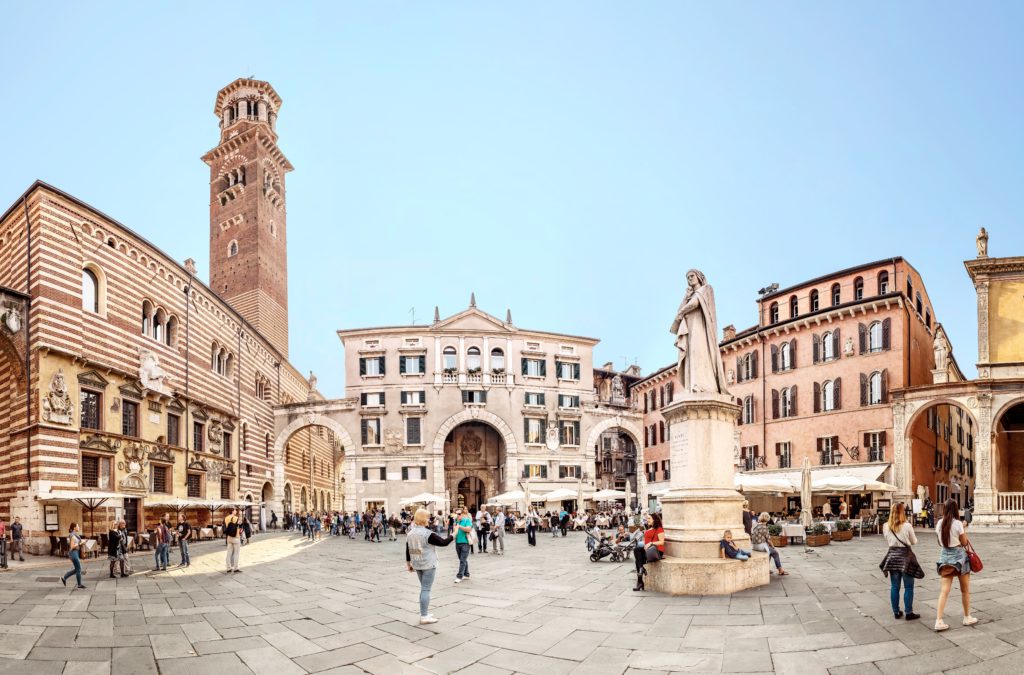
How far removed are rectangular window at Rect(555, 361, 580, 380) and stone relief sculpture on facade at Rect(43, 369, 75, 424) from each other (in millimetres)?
33087

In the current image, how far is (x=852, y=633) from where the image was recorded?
26.0 ft

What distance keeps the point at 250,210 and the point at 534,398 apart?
30427 millimetres

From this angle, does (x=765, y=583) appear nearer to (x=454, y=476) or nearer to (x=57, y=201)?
(x=57, y=201)

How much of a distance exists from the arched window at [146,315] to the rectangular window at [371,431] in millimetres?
20802

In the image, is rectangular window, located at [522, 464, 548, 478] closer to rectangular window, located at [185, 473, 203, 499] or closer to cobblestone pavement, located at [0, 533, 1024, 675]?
rectangular window, located at [185, 473, 203, 499]

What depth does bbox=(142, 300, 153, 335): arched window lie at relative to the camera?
26844 mm

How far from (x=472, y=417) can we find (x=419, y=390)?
13.0ft

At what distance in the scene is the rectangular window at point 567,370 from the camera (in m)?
50.2

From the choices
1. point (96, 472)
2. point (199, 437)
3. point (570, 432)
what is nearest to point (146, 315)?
point (199, 437)

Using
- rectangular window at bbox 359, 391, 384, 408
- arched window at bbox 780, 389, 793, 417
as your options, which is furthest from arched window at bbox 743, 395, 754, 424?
rectangular window at bbox 359, 391, 384, 408

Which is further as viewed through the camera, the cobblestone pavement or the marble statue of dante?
the marble statue of dante

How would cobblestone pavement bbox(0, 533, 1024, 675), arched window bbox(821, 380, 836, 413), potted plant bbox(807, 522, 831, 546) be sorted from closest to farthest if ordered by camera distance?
cobblestone pavement bbox(0, 533, 1024, 675) → potted plant bbox(807, 522, 831, 546) → arched window bbox(821, 380, 836, 413)

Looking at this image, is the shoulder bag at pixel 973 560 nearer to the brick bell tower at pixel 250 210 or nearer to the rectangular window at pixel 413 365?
the rectangular window at pixel 413 365

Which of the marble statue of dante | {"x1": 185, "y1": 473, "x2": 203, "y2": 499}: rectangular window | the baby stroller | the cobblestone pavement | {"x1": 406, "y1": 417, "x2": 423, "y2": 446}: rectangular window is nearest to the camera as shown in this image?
the cobblestone pavement
